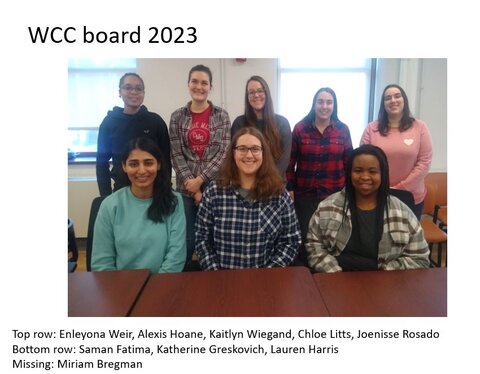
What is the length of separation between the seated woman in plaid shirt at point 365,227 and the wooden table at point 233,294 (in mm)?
270

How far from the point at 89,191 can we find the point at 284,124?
1.71m

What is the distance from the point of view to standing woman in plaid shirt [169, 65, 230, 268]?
164 centimetres

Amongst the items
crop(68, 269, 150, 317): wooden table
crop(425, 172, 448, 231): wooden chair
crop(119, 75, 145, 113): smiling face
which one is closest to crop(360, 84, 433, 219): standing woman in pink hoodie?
crop(425, 172, 448, 231): wooden chair

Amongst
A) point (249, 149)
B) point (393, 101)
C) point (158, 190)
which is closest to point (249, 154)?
point (249, 149)

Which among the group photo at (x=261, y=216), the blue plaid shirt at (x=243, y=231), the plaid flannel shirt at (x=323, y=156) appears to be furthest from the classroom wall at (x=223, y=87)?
the blue plaid shirt at (x=243, y=231)

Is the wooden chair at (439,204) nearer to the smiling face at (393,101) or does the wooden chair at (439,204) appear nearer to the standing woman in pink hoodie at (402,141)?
the standing woman in pink hoodie at (402,141)

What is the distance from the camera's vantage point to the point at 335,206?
1.35 meters

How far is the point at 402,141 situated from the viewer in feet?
5.73

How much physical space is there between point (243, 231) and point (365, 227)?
0.47 metres

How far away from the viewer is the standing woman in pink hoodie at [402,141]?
174cm

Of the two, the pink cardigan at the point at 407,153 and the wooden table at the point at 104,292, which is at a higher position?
the pink cardigan at the point at 407,153

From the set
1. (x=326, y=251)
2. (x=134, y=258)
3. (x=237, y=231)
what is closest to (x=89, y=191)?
(x=134, y=258)

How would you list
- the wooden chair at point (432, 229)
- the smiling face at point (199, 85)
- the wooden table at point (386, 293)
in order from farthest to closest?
1. the wooden chair at point (432, 229)
2. the smiling face at point (199, 85)
3. the wooden table at point (386, 293)

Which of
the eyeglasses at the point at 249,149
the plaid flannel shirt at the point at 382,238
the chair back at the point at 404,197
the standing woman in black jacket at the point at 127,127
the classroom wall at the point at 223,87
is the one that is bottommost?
the plaid flannel shirt at the point at 382,238
